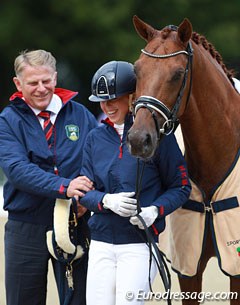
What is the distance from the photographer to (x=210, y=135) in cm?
385

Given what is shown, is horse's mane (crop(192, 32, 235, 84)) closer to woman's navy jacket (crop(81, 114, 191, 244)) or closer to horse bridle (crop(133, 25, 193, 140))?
horse bridle (crop(133, 25, 193, 140))

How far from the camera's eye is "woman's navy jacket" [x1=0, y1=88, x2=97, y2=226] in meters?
3.96

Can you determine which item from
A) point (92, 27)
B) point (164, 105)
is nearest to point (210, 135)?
point (164, 105)

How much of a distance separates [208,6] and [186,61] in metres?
12.0

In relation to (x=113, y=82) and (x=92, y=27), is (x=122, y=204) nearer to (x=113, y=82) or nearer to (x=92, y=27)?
(x=113, y=82)

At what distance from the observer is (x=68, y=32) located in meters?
15.0

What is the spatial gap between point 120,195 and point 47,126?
29.8 inches

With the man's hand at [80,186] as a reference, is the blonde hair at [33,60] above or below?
above

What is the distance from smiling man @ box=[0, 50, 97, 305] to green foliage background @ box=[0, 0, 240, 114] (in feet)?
32.8

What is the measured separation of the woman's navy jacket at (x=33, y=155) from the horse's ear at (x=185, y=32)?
846mm

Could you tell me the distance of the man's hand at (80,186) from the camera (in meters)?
3.74

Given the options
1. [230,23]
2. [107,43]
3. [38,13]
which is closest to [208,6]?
[230,23]

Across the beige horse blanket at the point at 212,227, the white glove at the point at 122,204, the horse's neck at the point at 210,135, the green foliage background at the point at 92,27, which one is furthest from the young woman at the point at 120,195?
the green foliage background at the point at 92,27

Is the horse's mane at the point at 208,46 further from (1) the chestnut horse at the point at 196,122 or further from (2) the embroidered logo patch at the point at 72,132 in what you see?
(2) the embroidered logo patch at the point at 72,132
